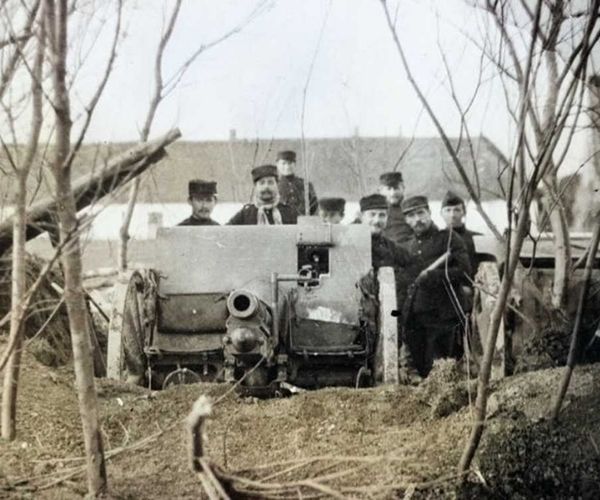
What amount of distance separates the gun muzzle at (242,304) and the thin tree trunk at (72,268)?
9.05ft

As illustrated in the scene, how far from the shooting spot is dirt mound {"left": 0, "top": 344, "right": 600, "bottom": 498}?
201 inches

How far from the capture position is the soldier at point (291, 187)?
11039 mm

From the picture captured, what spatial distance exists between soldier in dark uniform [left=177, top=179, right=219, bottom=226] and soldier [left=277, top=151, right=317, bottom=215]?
3.20ft

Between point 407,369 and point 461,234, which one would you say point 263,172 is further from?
point 407,369

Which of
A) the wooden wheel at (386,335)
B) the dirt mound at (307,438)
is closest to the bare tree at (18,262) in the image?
the dirt mound at (307,438)

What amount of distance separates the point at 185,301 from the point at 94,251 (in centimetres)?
973

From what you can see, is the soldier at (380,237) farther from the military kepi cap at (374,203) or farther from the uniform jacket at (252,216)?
the uniform jacket at (252,216)

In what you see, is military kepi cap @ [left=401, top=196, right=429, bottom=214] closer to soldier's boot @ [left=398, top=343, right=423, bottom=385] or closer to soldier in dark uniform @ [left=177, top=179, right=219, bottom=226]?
soldier's boot @ [left=398, top=343, right=423, bottom=385]

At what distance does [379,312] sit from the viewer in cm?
869

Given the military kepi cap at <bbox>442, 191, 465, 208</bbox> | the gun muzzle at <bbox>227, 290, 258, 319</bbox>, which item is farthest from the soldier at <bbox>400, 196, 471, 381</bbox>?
the gun muzzle at <bbox>227, 290, 258, 319</bbox>

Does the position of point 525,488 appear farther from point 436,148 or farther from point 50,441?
point 436,148

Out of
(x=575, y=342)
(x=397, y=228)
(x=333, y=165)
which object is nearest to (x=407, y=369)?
(x=397, y=228)

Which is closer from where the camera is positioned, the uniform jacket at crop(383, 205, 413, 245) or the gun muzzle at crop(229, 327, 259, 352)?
the gun muzzle at crop(229, 327, 259, 352)

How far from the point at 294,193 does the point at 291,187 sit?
0.09 metres
